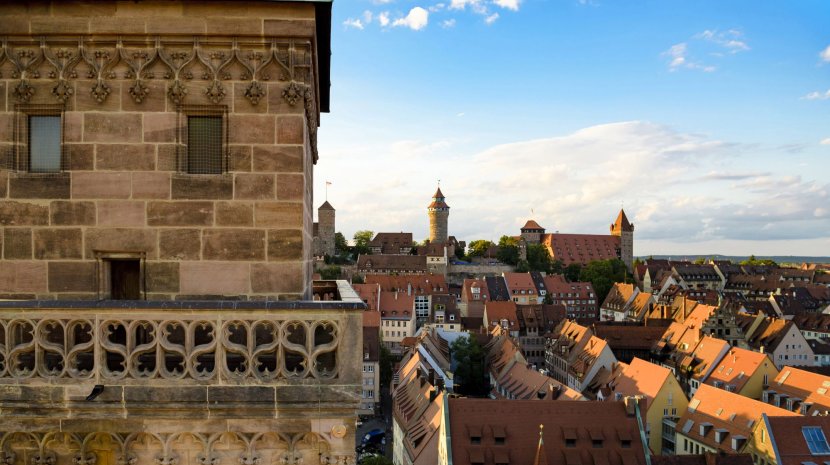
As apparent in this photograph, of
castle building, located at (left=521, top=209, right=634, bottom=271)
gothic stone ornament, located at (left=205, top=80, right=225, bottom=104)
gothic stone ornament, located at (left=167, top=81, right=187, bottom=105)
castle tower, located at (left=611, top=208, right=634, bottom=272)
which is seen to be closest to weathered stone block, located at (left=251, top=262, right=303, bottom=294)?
gothic stone ornament, located at (left=205, top=80, right=225, bottom=104)

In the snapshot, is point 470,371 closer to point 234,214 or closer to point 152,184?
point 234,214

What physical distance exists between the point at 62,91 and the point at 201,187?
1.66 meters

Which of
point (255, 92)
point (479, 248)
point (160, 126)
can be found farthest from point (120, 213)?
point (479, 248)

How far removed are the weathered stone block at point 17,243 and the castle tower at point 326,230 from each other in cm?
10916

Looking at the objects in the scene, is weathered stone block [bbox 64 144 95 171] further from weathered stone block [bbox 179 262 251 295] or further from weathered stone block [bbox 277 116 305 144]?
Result: weathered stone block [bbox 277 116 305 144]

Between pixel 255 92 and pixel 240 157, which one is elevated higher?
pixel 255 92

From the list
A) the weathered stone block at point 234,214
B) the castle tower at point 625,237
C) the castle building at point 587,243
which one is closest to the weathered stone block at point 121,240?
the weathered stone block at point 234,214

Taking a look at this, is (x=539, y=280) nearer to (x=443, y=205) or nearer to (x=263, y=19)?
(x=443, y=205)

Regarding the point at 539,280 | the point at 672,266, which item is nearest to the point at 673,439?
the point at 539,280

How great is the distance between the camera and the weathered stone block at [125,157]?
6227 millimetres

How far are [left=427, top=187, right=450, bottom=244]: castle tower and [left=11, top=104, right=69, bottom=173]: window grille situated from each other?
13577cm

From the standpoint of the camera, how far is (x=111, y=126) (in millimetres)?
6207

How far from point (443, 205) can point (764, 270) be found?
72.1 metres

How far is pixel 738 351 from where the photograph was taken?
50438 millimetres
